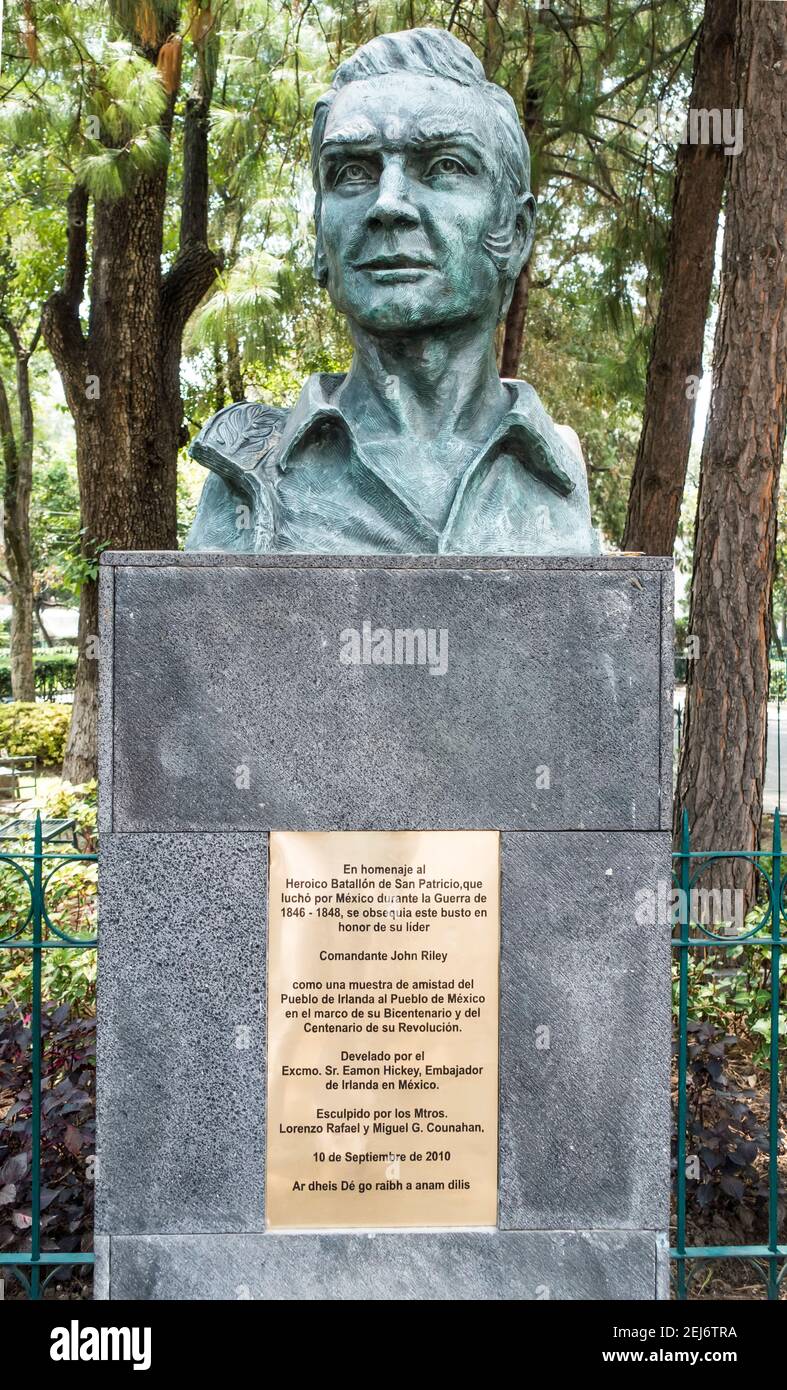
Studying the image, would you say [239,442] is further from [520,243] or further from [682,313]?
[682,313]

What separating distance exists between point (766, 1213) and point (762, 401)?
3.63m

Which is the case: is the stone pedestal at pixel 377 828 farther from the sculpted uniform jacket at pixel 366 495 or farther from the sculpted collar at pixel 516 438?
the sculpted collar at pixel 516 438

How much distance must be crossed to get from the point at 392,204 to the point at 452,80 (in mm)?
384

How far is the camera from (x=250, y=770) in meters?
2.89

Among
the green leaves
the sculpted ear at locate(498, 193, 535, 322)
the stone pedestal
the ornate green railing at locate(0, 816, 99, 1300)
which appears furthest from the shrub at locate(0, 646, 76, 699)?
the stone pedestal

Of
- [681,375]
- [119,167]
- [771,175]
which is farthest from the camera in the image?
[681,375]

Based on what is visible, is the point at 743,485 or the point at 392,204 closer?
the point at 392,204

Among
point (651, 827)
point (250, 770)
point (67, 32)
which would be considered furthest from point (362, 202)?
point (67, 32)

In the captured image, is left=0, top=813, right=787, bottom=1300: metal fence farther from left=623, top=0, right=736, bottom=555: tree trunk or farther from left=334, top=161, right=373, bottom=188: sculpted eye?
left=623, top=0, right=736, bottom=555: tree trunk

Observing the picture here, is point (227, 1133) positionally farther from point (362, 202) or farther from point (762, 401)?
point (762, 401)

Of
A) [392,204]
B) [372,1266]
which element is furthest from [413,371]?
[372,1266]

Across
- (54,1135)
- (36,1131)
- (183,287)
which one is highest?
(183,287)

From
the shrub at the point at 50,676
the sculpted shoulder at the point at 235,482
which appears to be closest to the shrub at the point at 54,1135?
the sculpted shoulder at the point at 235,482

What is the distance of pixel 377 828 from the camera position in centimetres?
291
